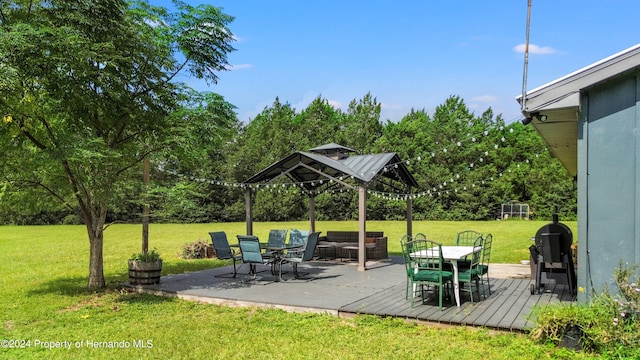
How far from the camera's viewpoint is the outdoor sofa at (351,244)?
11.7 meters

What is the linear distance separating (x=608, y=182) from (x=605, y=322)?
1.37m

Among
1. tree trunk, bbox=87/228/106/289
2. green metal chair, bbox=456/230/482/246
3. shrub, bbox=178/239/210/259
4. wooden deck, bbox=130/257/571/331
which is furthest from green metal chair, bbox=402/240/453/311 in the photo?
shrub, bbox=178/239/210/259

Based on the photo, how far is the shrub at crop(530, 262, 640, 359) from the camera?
410 cm

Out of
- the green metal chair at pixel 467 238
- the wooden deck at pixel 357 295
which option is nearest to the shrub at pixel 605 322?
the wooden deck at pixel 357 295

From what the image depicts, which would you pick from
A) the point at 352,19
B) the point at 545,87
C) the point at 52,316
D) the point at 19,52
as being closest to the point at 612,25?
the point at 545,87

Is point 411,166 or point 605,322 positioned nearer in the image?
point 605,322

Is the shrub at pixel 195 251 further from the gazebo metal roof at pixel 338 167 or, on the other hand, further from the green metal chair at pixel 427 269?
the green metal chair at pixel 427 269

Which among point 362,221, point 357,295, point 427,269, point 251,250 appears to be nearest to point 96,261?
point 251,250

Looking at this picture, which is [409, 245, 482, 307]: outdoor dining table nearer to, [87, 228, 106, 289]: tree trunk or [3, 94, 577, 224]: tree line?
[87, 228, 106, 289]: tree trunk

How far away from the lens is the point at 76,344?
16.7 ft

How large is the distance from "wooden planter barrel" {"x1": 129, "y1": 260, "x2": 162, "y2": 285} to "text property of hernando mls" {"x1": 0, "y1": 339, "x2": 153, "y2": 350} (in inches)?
110

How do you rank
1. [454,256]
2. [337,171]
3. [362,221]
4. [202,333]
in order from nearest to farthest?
[202,333] → [454,256] → [362,221] → [337,171]

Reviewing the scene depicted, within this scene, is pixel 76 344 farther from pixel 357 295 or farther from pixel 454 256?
pixel 454 256

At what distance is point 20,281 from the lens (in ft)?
31.0
